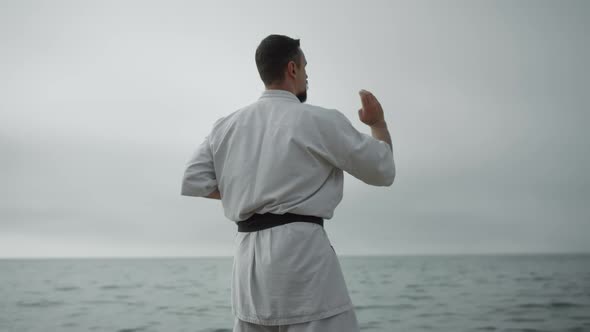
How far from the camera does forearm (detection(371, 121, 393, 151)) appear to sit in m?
2.02

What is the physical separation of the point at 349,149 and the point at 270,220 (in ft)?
1.11

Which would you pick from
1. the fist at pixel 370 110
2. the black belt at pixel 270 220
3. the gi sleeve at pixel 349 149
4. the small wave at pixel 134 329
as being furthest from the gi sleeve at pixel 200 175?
the small wave at pixel 134 329

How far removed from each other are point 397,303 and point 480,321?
5.62 meters

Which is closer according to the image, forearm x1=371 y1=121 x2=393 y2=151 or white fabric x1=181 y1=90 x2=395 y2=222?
white fabric x1=181 y1=90 x2=395 y2=222

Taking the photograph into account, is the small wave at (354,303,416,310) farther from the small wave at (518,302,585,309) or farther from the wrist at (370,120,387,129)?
the wrist at (370,120,387,129)

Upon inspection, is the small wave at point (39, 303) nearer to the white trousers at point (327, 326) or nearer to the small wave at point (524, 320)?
the small wave at point (524, 320)

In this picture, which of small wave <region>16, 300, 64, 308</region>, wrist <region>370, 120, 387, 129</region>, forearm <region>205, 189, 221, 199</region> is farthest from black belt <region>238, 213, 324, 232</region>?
small wave <region>16, 300, 64, 308</region>

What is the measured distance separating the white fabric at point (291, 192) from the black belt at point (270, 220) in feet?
0.06

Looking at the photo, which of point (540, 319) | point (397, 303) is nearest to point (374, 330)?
point (540, 319)

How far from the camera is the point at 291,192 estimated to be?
6.00 ft

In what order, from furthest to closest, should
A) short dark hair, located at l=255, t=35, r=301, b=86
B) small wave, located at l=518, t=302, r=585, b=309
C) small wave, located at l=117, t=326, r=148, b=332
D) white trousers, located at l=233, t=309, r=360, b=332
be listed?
small wave, located at l=518, t=302, r=585, b=309
small wave, located at l=117, t=326, r=148, b=332
short dark hair, located at l=255, t=35, r=301, b=86
white trousers, located at l=233, t=309, r=360, b=332

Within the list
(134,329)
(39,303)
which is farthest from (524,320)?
(39,303)

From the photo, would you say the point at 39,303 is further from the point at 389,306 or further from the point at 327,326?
the point at 327,326

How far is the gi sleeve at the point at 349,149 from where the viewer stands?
186 cm
